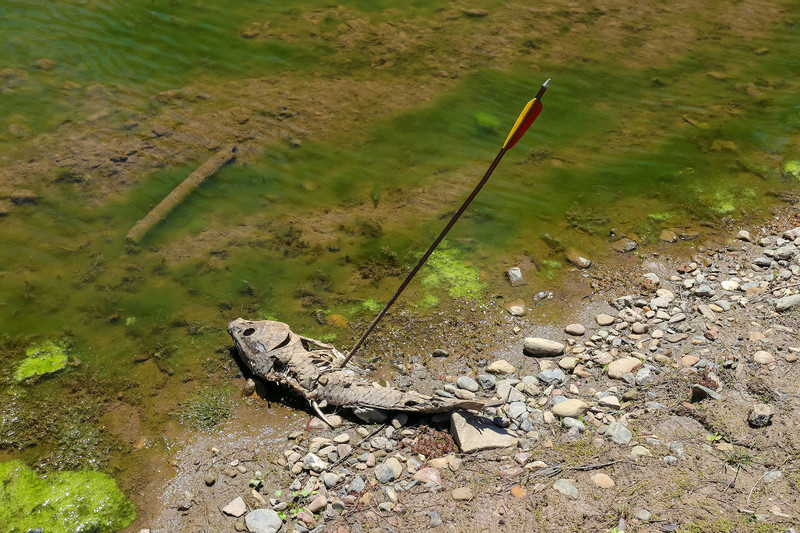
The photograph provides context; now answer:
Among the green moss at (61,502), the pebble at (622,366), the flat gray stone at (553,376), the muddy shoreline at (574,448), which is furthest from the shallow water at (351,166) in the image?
the pebble at (622,366)

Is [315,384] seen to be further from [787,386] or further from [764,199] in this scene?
[764,199]

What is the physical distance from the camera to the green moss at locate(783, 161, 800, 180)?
744cm

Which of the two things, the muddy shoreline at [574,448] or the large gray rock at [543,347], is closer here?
the muddy shoreline at [574,448]

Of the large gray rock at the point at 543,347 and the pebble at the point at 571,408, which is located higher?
the pebble at the point at 571,408

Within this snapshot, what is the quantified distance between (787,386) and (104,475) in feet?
17.1

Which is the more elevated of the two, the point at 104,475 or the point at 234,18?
the point at 234,18

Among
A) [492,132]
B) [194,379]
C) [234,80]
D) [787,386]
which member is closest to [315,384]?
[194,379]

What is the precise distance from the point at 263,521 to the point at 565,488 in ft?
6.73

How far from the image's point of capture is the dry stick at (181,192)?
649cm

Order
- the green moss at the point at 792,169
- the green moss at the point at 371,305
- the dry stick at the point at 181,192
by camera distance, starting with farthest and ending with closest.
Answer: the green moss at the point at 792,169 → the dry stick at the point at 181,192 → the green moss at the point at 371,305

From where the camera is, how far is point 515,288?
19.6 feet

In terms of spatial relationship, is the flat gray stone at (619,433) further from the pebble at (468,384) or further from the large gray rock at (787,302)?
the large gray rock at (787,302)

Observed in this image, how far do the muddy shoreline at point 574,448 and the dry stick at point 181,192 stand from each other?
2537 millimetres

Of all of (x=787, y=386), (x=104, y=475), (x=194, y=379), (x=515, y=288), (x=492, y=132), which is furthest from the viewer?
(x=492, y=132)
